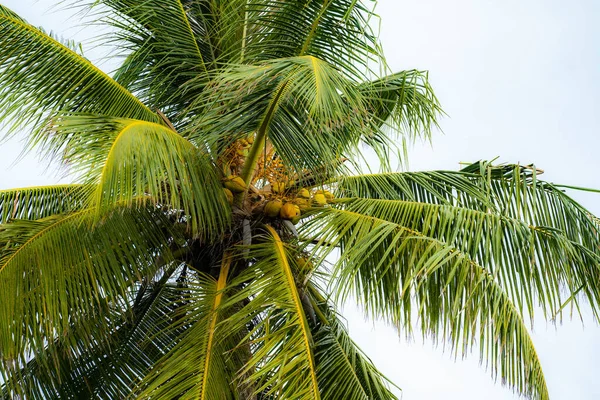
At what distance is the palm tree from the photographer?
16.9 ft

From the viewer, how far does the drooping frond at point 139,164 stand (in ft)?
15.5

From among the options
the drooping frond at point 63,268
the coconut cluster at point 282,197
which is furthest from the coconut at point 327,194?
the drooping frond at point 63,268

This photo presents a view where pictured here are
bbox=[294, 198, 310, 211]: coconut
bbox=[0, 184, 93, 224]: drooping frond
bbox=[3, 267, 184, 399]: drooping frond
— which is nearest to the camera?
bbox=[3, 267, 184, 399]: drooping frond

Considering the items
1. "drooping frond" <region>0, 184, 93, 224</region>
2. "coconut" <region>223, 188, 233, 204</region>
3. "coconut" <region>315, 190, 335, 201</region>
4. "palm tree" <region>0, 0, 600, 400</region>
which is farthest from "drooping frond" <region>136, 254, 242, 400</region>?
"drooping frond" <region>0, 184, 93, 224</region>

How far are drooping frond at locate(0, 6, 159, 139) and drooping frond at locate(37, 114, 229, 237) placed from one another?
796mm

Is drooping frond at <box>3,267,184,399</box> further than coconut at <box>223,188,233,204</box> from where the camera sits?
No

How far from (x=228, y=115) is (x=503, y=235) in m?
1.91

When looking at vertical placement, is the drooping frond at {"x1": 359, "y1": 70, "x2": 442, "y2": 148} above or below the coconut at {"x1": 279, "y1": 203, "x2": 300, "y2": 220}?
above

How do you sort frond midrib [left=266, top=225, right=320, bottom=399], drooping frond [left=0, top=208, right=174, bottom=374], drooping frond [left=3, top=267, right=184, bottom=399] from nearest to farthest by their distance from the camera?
frond midrib [left=266, top=225, right=320, bottom=399] → drooping frond [left=0, top=208, right=174, bottom=374] → drooping frond [left=3, top=267, right=184, bottom=399]

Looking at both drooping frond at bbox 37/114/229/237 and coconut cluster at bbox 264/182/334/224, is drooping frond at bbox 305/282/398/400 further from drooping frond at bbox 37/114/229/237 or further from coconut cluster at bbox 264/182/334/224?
drooping frond at bbox 37/114/229/237

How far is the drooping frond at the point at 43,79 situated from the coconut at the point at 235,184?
3.06 ft

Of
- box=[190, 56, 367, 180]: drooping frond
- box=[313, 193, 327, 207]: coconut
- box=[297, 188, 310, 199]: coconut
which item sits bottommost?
box=[313, 193, 327, 207]: coconut

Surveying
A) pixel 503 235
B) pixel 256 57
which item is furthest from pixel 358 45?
pixel 503 235

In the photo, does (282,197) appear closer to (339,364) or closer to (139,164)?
(339,364)
